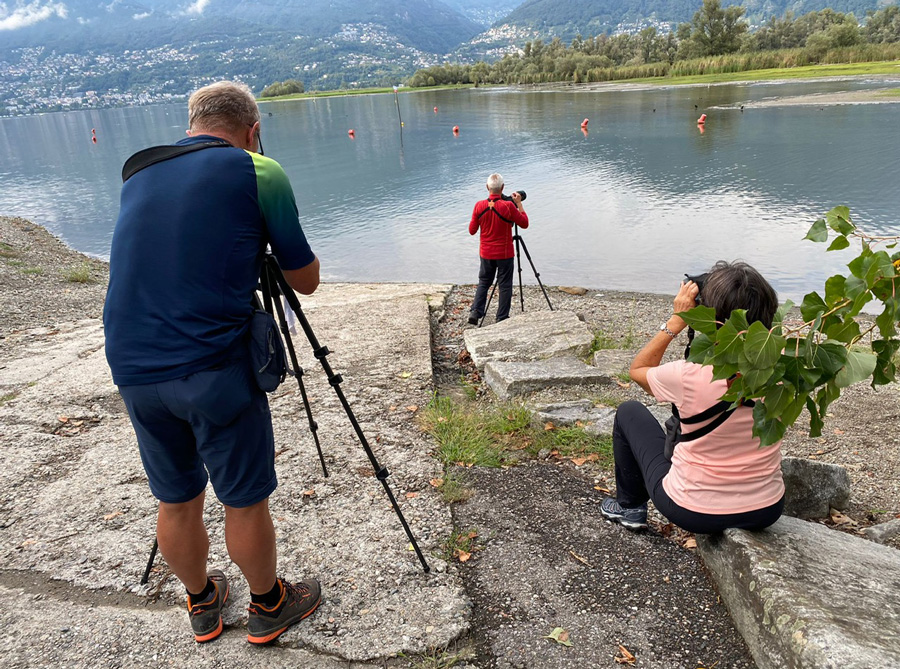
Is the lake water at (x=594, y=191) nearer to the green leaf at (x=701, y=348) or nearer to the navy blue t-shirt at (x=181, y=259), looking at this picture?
the green leaf at (x=701, y=348)

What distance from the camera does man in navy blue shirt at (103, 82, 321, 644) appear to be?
209 centimetres

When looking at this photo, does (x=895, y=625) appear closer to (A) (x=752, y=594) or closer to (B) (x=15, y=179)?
(A) (x=752, y=594)

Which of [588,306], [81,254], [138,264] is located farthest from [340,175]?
[138,264]

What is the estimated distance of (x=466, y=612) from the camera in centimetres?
282

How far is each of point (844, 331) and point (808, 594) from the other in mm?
1276

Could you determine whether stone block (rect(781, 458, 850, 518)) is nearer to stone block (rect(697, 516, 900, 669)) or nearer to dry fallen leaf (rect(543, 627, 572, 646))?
stone block (rect(697, 516, 900, 669))

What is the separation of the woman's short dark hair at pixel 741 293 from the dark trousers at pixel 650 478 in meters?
0.90

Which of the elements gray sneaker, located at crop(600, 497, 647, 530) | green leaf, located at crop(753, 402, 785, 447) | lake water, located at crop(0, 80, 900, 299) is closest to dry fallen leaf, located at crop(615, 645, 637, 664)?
gray sneaker, located at crop(600, 497, 647, 530)

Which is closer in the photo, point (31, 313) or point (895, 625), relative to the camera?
point (895, 625)

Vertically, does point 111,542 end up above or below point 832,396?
below

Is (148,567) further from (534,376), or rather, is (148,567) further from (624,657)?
(534,376)

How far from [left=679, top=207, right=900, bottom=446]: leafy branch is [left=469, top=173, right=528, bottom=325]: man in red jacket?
705 centimetres

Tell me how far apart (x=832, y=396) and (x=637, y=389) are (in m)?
4.39

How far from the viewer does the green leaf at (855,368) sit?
1481 mm
